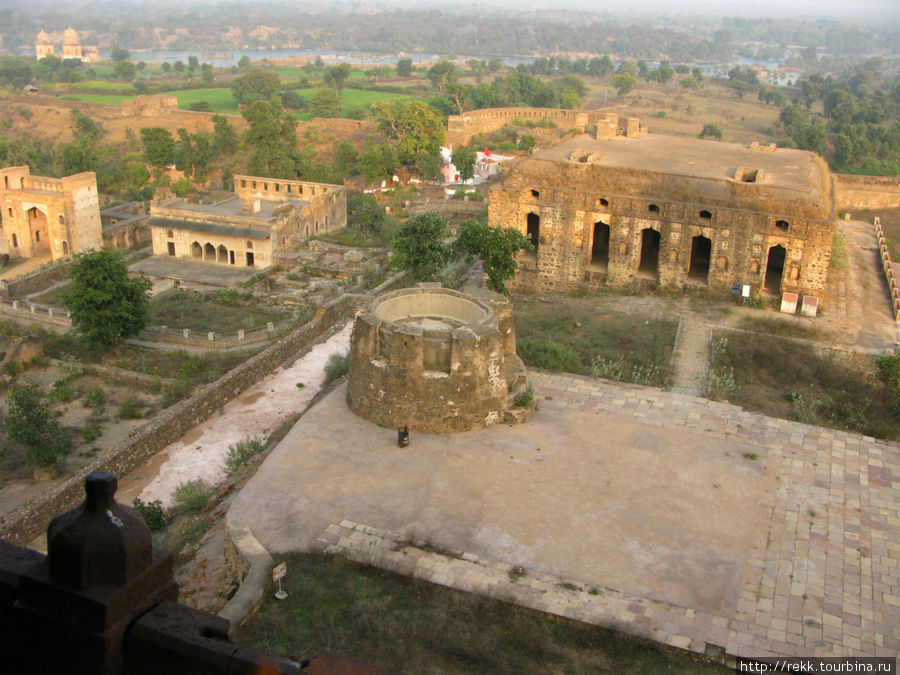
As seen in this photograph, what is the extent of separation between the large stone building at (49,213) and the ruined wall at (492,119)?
2950 centimetres

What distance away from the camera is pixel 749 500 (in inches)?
505

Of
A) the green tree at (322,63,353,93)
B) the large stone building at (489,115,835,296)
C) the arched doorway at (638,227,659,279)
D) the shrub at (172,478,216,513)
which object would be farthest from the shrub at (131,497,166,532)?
the green tree at (322,63,353,93)

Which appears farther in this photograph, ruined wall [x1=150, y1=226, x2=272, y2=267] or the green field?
the green field

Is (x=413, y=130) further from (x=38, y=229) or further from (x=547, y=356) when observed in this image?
(x=547, y=356)

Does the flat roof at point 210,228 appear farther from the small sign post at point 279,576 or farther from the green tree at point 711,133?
the green tree at point 711,133

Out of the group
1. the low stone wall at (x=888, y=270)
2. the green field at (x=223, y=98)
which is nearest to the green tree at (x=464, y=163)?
the low stone wall at (x=888, y=270)

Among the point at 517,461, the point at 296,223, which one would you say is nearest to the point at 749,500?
the point at 517,461

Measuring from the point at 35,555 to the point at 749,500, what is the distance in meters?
11.5

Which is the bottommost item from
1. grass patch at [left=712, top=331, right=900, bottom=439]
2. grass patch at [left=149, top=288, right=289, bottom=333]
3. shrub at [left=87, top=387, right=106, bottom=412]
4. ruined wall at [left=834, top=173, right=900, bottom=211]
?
shrub at [left=87, top=387, right=106, bottom=412]

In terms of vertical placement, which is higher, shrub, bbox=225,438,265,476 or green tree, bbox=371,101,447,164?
green tree, bbox=371,101,447,164

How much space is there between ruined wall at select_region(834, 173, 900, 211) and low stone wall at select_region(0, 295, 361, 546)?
29.4 meters

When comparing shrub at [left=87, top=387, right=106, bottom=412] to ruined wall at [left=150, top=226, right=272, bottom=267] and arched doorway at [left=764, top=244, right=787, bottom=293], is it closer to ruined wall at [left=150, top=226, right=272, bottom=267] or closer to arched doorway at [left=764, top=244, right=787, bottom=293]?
ruined wall at [left=150, top=226, right=272, bottom=267]

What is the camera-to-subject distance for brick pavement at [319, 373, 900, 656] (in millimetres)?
9906

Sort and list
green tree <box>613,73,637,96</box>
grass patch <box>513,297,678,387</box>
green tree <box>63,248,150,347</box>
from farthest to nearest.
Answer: green tree <box>613,73,637,96</box>, green tree <box>63,248,150,347</box>, grass patch <box>513,297,678,387</box>
